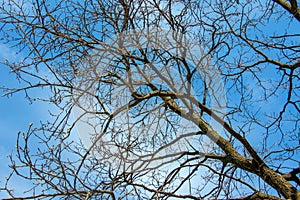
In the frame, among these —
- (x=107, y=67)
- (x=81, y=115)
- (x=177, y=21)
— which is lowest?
(x=81, y=115)

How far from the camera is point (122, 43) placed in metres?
4.71

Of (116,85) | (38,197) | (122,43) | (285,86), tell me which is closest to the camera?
(38,197)

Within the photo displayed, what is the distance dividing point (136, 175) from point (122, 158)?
0.58 m

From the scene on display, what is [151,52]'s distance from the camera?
494 cm

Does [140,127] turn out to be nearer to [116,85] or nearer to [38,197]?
[116,85]

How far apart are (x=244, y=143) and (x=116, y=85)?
73.8 inches

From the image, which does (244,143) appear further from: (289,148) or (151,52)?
(151,52)

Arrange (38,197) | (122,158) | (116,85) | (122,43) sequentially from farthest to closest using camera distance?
(116,85) → (122,43) → (122,158) → (38,197)

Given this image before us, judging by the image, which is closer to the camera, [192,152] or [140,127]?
[140,127]

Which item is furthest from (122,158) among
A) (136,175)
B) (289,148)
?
(289,148)

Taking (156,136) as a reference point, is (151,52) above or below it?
above

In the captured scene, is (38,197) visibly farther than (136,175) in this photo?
No

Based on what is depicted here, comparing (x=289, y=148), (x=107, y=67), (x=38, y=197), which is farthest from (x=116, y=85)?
(x=289, y=148)

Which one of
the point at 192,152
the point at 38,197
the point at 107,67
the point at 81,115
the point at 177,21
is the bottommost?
the point at 38,197
